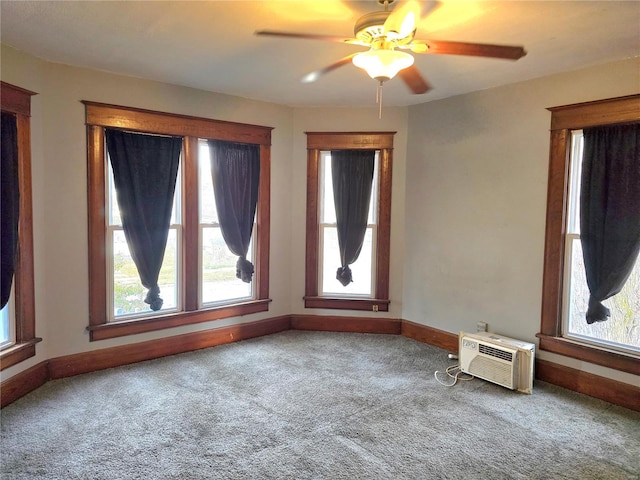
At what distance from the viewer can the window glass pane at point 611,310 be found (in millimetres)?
3301

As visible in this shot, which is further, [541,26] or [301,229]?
[301,229]

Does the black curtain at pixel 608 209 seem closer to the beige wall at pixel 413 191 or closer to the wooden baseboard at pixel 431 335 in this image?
the beige wall at pixel 413 191

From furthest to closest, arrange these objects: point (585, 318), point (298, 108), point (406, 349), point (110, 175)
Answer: point (298, 108)
point (406, 349)
point (110, 175)
point (585, 318)

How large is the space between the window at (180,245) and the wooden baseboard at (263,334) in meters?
0.18

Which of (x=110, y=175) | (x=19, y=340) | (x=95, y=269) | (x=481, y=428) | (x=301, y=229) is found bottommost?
(x=481, y=428)

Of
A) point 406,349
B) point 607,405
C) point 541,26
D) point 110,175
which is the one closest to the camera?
point 541,26

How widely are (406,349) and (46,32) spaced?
4.11 meters

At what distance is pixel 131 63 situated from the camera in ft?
11.4

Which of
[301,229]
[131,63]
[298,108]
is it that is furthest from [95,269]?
[298,108]

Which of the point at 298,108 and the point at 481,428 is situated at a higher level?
the point at 298,108

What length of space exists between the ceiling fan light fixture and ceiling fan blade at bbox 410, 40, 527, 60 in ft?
0.52

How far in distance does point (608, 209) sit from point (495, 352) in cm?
146

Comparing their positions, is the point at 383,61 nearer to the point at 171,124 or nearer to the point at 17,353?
the point at 171,124

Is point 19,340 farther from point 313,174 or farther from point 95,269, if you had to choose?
point 313,174
